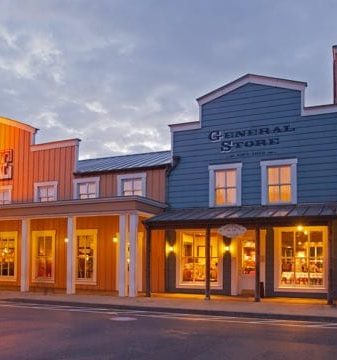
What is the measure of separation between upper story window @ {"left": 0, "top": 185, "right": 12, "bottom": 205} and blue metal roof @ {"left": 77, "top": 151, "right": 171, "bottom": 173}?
Result: 11.1ft

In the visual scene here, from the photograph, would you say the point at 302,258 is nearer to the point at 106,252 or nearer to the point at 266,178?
the point at 266,178

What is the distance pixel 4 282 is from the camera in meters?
26.6

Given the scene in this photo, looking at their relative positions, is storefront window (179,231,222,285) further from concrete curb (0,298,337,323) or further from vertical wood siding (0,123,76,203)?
vertical wood siding (0,123,76,203)

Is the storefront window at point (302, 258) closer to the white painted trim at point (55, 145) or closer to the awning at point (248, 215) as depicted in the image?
the awning at point (248, 215)

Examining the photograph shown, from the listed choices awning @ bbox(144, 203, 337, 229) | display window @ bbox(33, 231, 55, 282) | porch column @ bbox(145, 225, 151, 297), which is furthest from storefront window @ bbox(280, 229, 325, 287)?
display window @ bbox(33, 231, 55, 282)

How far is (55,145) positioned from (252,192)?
945cm

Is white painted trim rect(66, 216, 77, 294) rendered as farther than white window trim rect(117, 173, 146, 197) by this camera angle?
No

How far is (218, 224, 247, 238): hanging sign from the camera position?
19.3m

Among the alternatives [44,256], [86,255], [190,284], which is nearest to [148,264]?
[190,284]

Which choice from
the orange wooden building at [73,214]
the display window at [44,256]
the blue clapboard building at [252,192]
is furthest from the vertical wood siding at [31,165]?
the blue clapboard building at [252,192]

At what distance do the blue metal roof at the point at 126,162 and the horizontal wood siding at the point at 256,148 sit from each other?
1304 millimetres

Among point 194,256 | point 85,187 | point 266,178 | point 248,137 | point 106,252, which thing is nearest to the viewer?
point 266,178

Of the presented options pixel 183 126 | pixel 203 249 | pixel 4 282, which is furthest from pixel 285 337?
pixel 4 282

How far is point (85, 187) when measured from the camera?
82.7 ft
